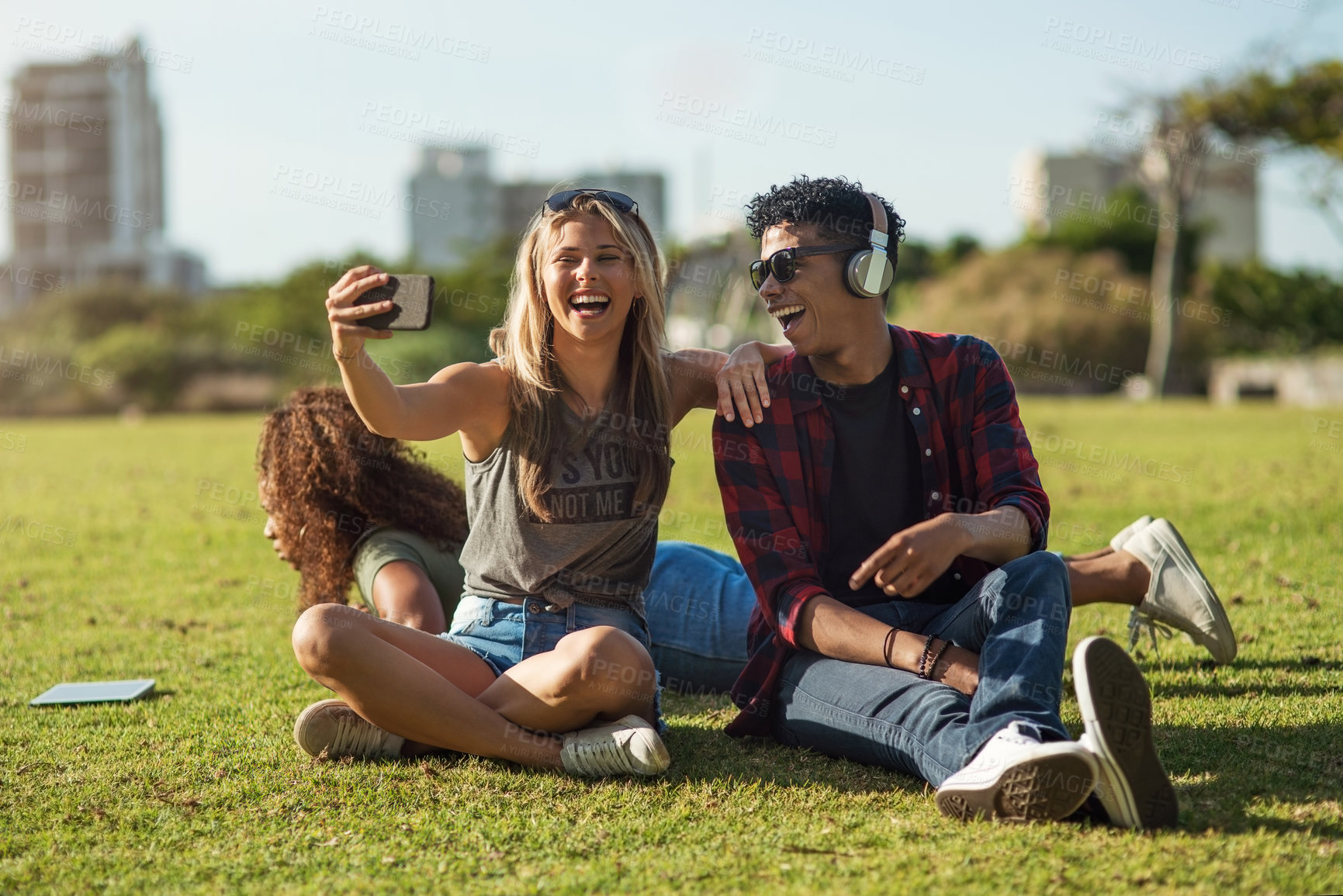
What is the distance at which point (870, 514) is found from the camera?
4.03 meters

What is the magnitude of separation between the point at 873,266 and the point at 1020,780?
1795 mm

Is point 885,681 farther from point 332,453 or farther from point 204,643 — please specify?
point 204,643

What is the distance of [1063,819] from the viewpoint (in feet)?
10.0

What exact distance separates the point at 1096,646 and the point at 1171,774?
2.79 feet

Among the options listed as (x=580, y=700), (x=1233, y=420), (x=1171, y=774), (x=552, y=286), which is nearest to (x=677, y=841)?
(x=580, y=700)

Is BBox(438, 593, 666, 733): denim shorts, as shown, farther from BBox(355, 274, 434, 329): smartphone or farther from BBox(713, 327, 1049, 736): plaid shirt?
BBox(355, 274, 434, 329): smartphone

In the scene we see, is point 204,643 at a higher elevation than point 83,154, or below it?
below

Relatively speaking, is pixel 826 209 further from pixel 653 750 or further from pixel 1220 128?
pixel 1220 128

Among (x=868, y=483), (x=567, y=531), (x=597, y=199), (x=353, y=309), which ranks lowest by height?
(x=567, y=531)

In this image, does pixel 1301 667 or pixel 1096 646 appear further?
pixel 1301 667

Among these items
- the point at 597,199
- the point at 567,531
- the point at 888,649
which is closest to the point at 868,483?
the point at 888,649

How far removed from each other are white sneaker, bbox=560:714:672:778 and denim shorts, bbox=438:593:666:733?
0.24 metres

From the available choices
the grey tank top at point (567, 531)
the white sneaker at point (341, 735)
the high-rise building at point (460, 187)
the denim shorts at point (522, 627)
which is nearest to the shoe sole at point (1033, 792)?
the denim shorts at point (522, 627)

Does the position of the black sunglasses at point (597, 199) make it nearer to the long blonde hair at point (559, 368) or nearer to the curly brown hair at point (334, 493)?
the long blonde hair at point (559, 368)
